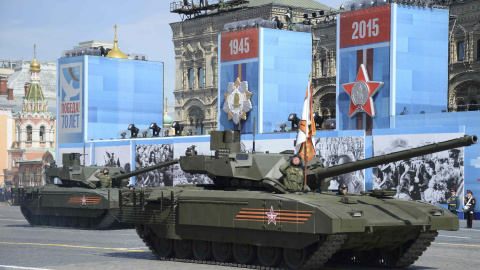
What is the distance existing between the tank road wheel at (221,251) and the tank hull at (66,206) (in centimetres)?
1152

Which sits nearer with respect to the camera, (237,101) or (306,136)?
(306,136)

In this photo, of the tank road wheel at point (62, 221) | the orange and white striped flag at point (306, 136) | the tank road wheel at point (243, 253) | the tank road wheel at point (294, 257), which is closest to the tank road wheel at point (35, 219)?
the tank road wheel at point (62, 221)

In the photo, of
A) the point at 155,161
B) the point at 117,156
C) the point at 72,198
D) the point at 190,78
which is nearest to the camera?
the point at 72,198

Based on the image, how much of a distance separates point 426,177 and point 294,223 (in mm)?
20215

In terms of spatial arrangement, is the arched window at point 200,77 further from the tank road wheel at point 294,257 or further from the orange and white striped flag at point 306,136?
the tank road wheel at point 294,257

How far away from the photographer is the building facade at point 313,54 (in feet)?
184

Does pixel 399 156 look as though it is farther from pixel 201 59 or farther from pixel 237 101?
pixel 201 59

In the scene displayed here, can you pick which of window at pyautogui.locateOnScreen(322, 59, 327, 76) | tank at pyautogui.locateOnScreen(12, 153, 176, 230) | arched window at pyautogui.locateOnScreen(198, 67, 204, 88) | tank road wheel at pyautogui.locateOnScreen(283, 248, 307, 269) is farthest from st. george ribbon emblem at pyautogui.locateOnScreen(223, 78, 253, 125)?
arched window at pyautogui.locateOnScreen(198, 67, 204, 88)

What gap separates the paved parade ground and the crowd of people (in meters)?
5.02

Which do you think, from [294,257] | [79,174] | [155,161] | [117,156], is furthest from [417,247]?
[117,156]

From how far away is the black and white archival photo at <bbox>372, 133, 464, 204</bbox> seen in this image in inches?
1379

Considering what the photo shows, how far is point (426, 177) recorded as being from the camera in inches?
1415

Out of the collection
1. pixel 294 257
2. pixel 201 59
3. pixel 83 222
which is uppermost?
pixel 201 59

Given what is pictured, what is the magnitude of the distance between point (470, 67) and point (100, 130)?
24.4 m
